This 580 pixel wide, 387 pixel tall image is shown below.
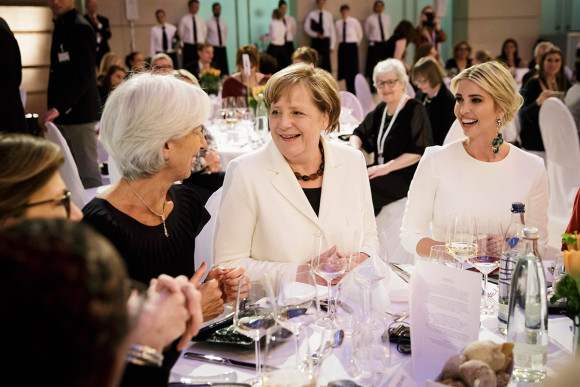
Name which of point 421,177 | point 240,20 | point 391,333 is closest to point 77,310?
point 391,333

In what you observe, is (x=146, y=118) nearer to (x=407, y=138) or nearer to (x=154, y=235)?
(x=154, y=235)

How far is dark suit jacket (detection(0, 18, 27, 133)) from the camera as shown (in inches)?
149

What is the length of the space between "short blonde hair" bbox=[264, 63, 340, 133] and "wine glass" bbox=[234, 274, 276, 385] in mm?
1117

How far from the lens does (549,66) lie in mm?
6422

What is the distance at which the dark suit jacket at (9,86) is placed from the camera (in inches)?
149

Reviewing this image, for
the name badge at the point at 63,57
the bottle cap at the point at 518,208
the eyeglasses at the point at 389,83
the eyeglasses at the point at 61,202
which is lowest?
the bottle cap at the point at 518,208

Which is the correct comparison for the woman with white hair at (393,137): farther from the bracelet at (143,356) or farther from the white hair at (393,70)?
the bracelet at (143,356)

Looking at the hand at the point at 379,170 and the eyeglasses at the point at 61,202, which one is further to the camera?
the hand at the point at 379,170

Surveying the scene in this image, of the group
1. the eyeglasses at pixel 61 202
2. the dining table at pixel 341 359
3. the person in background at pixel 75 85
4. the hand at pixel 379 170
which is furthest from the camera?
the person in background at pixel 75 85

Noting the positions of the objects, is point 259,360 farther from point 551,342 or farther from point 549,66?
point 549,66

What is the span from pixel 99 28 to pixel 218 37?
3.28 m

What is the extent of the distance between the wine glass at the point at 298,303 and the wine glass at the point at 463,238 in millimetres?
498

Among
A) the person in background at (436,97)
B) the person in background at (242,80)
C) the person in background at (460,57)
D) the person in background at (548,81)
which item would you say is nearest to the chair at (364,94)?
the person in background at (460,57)

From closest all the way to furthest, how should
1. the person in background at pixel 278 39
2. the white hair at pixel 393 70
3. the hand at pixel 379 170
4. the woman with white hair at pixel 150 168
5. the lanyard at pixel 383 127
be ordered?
the woman with white hair at pixel 150 168 → the hand at pixel 379 170 → the lanyard at pixel 383 127 → the white hair at pixel 393 70 → the person in background at pixel 278 39
